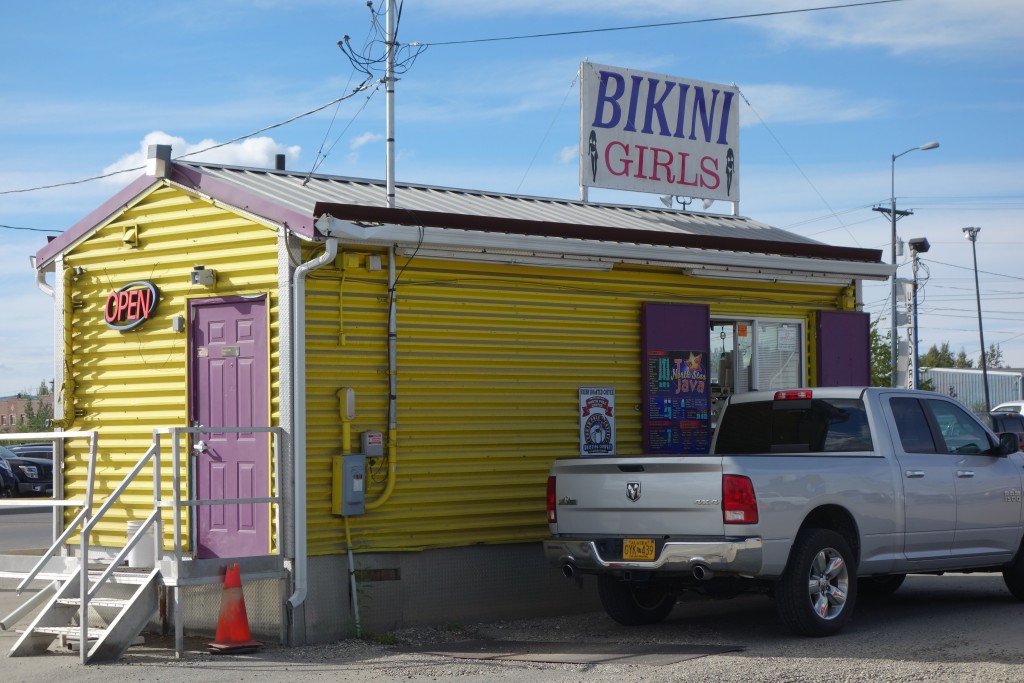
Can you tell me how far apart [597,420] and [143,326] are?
4.16 metres

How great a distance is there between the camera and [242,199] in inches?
423

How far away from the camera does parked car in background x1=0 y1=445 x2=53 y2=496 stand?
30.8 m

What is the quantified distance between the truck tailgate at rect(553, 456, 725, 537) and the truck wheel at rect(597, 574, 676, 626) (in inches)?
31.1

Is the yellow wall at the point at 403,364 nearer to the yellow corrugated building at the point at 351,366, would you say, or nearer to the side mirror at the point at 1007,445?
the yellow corrugated building at the point at 351,366

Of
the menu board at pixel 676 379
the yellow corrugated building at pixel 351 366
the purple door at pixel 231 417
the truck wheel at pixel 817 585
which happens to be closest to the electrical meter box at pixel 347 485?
the yellow corrugated building at pixel 351 366

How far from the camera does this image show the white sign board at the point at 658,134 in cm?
1559

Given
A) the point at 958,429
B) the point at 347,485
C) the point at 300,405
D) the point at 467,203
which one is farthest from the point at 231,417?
the point at 958,429

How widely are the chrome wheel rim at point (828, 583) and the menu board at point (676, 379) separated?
9.36ft

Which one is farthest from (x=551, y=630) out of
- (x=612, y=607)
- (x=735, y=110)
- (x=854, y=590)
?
(x=735, y=110)

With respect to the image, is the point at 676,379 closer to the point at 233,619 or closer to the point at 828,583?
the point at 828,583

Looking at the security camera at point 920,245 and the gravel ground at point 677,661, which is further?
the security camera at point 920,245

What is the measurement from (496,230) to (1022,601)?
576cm

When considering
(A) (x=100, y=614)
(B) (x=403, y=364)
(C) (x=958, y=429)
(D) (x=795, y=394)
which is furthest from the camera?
(C) (x=958, y=429)

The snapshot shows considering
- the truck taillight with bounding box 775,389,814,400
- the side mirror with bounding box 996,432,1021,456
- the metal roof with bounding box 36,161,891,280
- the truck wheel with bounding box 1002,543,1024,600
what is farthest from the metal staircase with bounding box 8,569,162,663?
the truck wheel with bounding box 1002,543,1024,600
